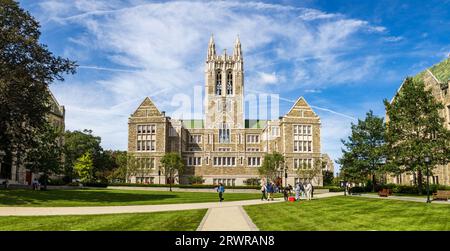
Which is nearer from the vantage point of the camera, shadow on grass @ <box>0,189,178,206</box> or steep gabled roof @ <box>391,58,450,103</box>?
shadow on grass @ <box>0,189,178,206</box>

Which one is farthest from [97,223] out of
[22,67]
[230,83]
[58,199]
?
[230,83]

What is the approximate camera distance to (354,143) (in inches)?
1854

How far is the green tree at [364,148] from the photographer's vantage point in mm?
45594

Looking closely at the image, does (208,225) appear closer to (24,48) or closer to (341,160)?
(24,48)

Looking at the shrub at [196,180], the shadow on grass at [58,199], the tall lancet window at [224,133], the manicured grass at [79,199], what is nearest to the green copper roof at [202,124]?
the tall lancet window at [224,133]

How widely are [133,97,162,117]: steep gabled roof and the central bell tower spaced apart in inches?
570

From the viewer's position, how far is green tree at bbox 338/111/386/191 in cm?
4559

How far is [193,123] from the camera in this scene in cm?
8856

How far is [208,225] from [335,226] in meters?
4.83

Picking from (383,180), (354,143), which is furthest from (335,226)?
(383,180)

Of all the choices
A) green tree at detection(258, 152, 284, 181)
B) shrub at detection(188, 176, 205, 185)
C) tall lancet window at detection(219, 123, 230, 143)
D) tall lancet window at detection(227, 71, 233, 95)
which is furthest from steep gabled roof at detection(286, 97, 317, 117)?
tall lancet window at detection(227, 71, 233, 95)

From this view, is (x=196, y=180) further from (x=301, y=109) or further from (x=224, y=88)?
(x=224, y=88)

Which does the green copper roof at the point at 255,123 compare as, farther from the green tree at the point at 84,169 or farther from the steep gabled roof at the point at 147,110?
the green tree at the point at 84,169

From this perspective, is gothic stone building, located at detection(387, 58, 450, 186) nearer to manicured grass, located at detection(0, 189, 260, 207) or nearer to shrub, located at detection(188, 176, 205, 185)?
manicured grass, located at detection(0, 189, 260, 207)
